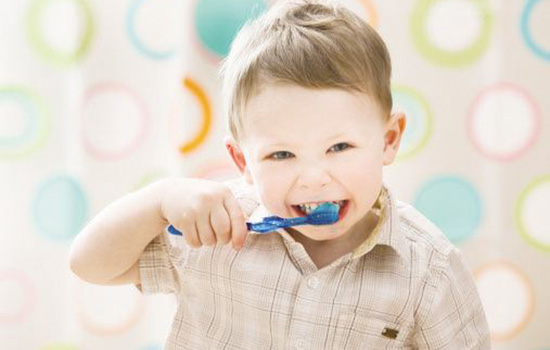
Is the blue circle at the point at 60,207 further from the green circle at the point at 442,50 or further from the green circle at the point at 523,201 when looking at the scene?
the green circle at the point at 523,201

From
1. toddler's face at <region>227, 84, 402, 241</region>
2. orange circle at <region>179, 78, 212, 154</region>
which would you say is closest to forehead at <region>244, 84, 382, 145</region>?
toddler's face at <region>227, 84, 402, 241</region>

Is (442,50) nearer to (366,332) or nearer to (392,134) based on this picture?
(392,134)

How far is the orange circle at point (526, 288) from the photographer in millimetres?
1218

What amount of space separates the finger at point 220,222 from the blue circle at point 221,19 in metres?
0.44

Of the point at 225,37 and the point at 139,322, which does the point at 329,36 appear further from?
the point at 139,322

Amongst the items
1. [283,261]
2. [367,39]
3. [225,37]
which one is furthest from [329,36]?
[225,37]

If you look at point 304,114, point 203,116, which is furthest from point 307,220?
point 203,116

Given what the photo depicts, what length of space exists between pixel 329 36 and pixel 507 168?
56 centimetres

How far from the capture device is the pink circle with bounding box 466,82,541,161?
119 cm

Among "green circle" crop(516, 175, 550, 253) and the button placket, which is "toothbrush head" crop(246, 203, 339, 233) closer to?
the button placket

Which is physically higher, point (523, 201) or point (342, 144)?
point (342, 144)

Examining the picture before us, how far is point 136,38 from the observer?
1147mm

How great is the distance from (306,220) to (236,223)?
0.22ft

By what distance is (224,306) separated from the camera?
0.84m
